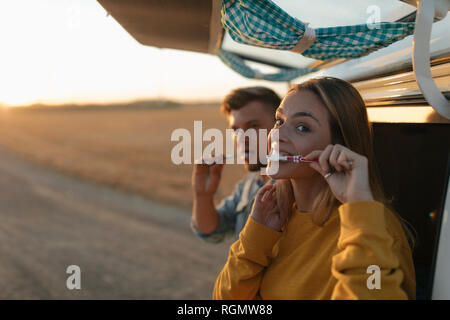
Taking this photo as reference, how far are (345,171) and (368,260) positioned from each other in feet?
1.01

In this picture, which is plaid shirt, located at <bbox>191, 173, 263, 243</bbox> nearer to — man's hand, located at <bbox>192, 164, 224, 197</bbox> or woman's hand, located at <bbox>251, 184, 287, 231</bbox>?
man's hand, located at <bbox>192, 164, 224, 197</bbox>

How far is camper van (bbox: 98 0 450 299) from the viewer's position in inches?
47.1

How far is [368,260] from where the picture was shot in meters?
1.11

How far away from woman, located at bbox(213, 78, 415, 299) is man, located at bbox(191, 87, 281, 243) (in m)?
0.78

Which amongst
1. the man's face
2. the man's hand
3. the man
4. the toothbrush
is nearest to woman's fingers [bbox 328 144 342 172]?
the toothbrush

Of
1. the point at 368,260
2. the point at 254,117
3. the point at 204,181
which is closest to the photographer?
the point at 368,260

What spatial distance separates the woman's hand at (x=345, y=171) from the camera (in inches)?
46.6

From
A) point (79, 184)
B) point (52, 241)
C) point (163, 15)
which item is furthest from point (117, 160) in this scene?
point (163, 15)

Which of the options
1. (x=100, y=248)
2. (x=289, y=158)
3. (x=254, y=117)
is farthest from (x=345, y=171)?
(x=100, y=248)

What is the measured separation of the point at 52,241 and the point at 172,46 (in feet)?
12.8

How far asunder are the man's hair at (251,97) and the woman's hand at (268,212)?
1.04m

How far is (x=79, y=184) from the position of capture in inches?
370

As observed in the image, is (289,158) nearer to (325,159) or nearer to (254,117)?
(325,159)
